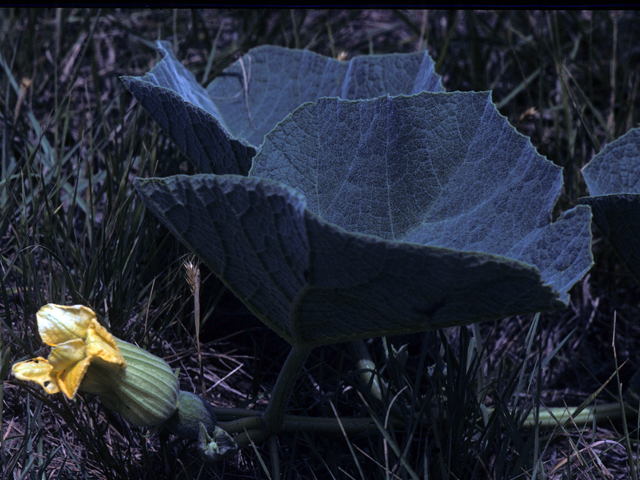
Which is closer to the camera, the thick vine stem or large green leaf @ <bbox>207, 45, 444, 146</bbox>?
the thick vine stem

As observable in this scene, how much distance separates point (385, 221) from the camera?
3.97 feet

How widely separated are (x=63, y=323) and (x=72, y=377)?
0.27 feet

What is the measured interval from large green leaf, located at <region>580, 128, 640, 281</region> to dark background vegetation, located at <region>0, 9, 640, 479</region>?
0.18 meters

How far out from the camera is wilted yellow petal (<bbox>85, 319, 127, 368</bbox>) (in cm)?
89

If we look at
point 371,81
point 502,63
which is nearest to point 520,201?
point 371,81

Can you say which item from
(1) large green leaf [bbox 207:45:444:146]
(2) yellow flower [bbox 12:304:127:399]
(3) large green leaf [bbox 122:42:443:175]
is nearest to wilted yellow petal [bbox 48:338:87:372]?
(2) yellow flower [bbox 12:304:127:399]

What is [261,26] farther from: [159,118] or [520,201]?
[520,201]

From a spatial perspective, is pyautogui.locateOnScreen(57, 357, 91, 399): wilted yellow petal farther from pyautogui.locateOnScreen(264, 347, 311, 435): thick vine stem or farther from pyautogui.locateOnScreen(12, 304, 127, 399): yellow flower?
pyautogui.locateOnScreen(264, 347, 311, 435): thick vine stem

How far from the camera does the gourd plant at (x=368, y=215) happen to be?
0.82 metres

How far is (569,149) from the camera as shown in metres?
1.83

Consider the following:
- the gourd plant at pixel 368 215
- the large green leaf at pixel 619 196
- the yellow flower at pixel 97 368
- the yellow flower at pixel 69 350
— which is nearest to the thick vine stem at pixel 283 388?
the gourd plant at pixel 368 215

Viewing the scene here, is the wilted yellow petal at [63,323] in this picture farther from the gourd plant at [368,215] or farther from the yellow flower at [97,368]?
the gourd plant at [368,215]

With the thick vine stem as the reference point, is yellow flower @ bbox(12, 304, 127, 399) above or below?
above

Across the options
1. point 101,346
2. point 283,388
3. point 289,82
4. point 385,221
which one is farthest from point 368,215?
point 289,82
